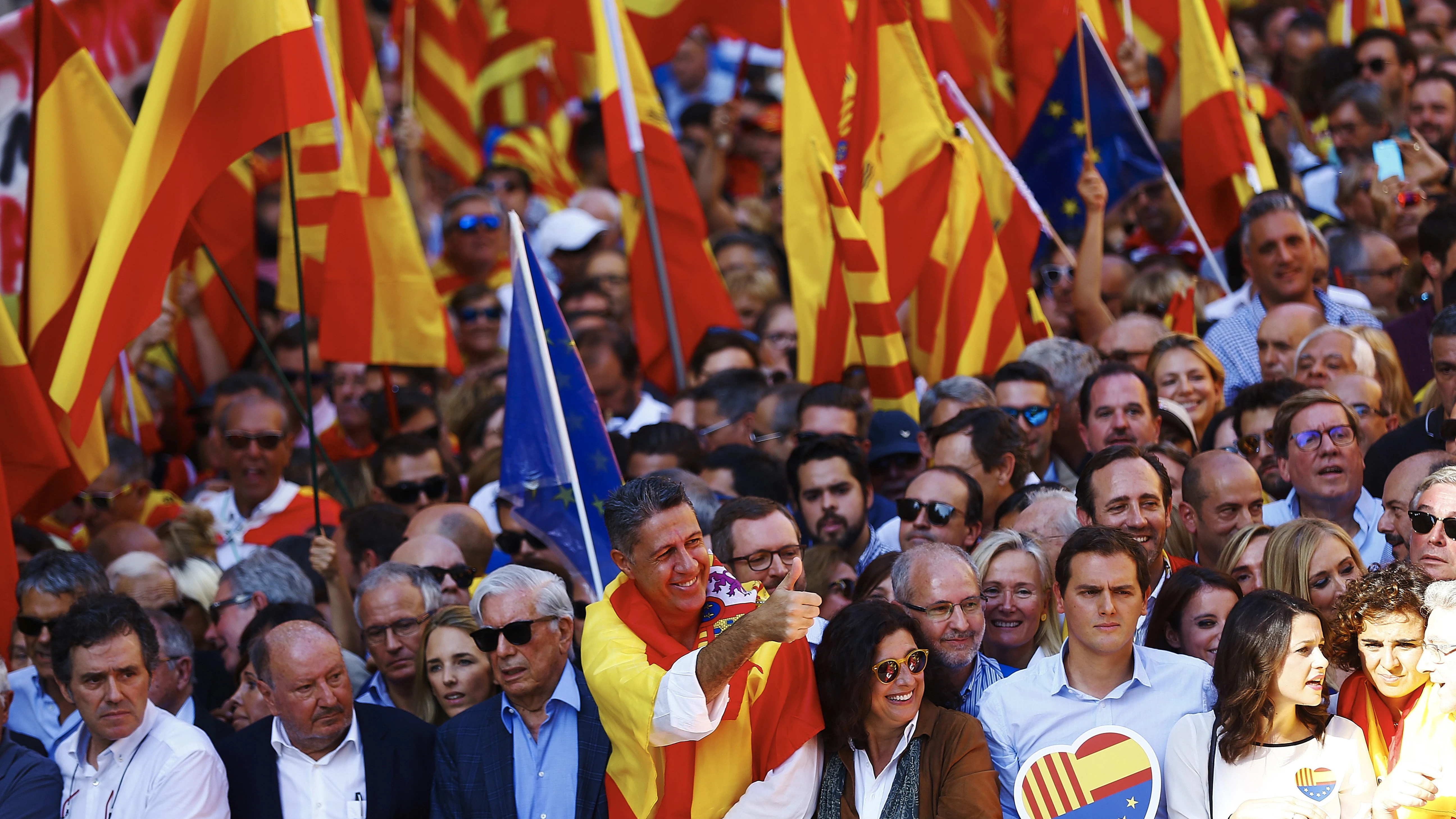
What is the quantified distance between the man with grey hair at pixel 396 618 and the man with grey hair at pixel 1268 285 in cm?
378

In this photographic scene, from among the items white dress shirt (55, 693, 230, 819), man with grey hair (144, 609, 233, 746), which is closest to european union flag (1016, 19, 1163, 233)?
man with grey hair (144, 609, 233, 746)

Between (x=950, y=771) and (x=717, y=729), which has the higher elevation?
(x=717, y=729)

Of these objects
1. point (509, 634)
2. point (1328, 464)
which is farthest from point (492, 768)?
point (1328, 464)

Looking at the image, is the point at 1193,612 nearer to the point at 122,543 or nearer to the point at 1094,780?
the point at 1094,780

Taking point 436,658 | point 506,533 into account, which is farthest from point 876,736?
point 506,533

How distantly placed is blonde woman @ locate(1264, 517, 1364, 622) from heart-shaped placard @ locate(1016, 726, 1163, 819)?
85cm

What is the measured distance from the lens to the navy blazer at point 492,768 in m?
5.22

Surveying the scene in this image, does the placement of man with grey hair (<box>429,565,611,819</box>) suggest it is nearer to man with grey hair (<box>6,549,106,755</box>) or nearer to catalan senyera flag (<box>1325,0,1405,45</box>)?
man with grey hair (<box>6,549,106,755</box>)

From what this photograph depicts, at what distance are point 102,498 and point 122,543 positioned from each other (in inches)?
29.7

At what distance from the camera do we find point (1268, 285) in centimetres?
777

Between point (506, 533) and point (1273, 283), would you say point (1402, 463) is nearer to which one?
point (1273, 283)

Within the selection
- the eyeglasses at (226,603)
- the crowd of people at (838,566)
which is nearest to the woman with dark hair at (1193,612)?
the crowd of people at (838,566)

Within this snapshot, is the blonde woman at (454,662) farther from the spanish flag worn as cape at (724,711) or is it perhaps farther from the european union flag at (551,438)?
the spanish flag worn as cape at (724,711)

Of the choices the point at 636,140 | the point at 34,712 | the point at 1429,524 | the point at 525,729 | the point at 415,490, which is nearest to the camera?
the point at 1429,524
